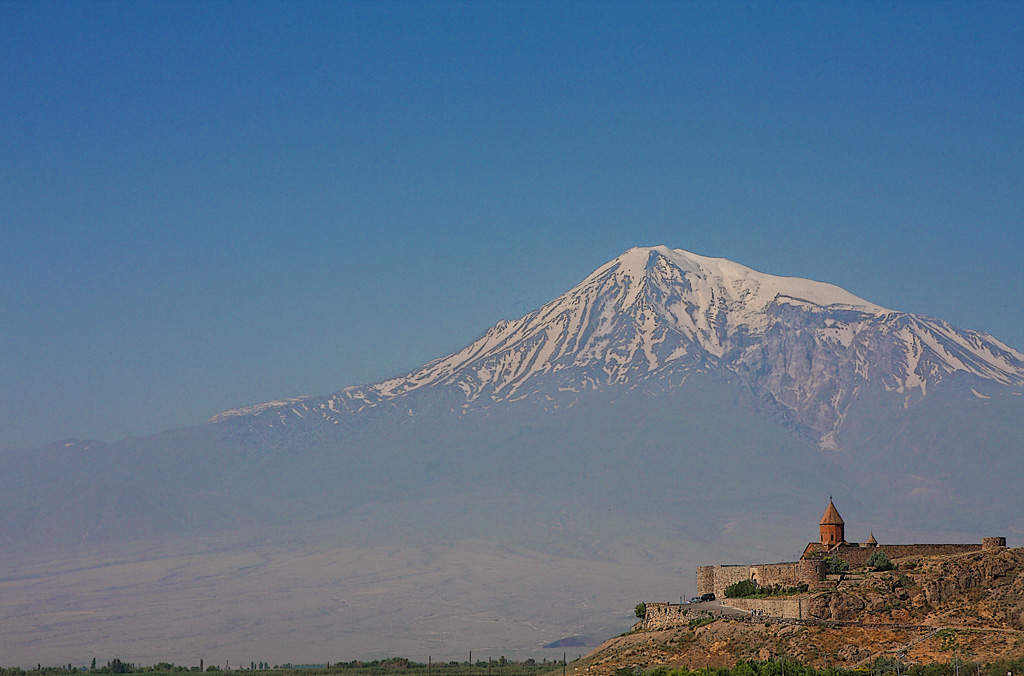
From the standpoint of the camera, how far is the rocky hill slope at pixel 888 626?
60.5 metres

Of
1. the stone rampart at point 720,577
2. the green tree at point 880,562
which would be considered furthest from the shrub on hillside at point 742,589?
the green tree at point 880,562

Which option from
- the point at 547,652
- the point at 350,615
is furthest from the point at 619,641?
the point at 350,615

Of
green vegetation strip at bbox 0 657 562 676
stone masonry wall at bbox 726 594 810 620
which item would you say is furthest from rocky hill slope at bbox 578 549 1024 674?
green vegetation strip at bbox 0 657 562 676

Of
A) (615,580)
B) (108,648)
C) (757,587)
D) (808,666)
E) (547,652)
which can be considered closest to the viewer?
(808,666)

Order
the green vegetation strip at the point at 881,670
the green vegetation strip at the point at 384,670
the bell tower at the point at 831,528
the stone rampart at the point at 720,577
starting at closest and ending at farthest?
1. the green vegetation strip at the point at 881,670
2. the stone rampart at the point at 720,577
3. the bell tower at the point at 831,528
4. the green vegetation strip at the point at 384,670

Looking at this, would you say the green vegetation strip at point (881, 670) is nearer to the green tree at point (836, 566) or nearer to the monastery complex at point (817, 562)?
the monastery complex at point (817, 562)

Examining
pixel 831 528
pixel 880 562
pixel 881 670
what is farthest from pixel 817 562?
pixel 881 670

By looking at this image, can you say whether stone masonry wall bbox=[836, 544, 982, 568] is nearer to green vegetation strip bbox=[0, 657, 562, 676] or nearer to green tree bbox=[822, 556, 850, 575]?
green tree bbox=[822, 556, 850, 575]

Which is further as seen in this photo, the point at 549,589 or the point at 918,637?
the point at 549,589

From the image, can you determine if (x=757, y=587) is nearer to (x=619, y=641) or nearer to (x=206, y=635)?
(x=619, y=641)

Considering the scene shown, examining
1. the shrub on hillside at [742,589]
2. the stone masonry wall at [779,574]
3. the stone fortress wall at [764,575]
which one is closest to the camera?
the stone fortress wall at [764,575]

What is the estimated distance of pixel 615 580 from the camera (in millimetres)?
194375

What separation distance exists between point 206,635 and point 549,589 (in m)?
44.4

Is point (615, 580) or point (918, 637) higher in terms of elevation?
point (615, 580)
